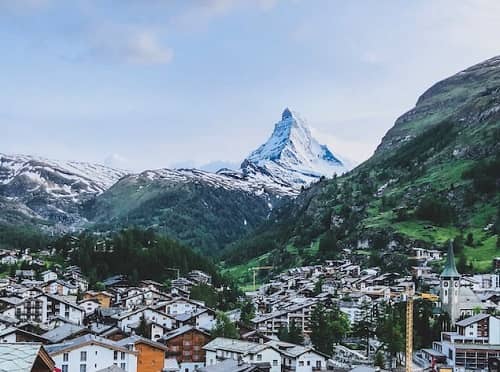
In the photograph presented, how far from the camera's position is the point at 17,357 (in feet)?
33.0

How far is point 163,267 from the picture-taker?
131 meters

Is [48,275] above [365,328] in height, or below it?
above

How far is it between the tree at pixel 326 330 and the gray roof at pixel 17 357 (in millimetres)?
65074

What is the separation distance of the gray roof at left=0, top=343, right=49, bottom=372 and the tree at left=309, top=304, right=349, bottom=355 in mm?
65074

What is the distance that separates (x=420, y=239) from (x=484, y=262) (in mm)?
22778

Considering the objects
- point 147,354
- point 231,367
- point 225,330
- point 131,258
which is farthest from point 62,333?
point 131,258

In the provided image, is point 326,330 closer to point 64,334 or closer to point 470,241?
point 64,334

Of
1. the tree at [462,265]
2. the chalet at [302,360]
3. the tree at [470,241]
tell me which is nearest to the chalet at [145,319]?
the chalet at [302,360]

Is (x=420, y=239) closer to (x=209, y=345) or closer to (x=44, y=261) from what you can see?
(x=44, y=261)

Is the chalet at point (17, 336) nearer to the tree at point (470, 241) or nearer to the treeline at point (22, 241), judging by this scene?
the treeline at point (22, 241)

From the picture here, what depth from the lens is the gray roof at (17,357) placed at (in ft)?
32.1

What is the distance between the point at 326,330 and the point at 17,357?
6681 centimetres

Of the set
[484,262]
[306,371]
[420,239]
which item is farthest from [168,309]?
[420,239]

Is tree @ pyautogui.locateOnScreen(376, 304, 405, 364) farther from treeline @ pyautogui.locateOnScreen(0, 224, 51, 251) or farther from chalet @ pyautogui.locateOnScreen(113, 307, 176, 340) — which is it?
treeline @ pyautogui.locateOnScreen(0, 224, 51, 251)
